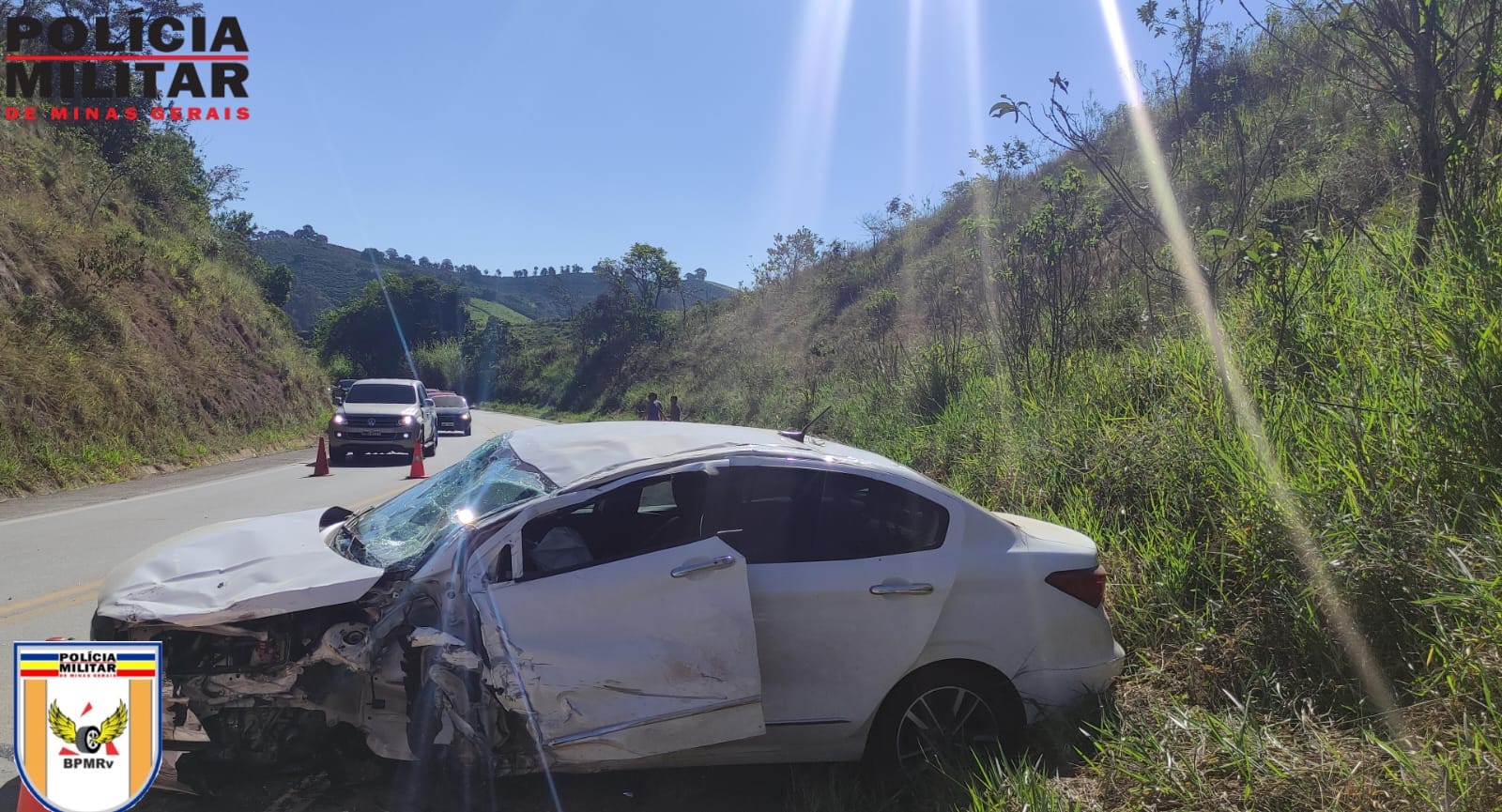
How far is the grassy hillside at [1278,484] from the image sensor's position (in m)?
3.08

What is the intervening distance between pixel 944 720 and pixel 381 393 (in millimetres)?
18436

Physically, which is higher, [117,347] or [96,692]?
[117,347]

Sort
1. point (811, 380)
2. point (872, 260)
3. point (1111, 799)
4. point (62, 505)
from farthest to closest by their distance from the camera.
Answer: point (872, 260)
point (811, 380)
point (62, 505)
point (1111, 799)

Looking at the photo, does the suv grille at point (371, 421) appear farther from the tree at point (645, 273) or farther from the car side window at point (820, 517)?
the tree at point (645, 273)

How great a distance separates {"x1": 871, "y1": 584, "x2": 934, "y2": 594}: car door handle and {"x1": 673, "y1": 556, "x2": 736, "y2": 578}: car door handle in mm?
658

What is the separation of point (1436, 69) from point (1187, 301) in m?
2.70

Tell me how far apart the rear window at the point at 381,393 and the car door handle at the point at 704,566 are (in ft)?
58.2

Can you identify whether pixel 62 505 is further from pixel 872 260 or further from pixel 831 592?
pixel 872 260

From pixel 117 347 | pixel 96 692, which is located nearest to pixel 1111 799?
pixel 96 692

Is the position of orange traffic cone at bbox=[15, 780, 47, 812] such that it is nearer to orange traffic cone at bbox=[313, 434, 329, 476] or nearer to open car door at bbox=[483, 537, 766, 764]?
open car door at bbox=[483, 537, 766, 764]

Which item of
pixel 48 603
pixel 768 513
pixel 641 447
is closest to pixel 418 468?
pixel 48 603

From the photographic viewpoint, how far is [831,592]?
139 inches

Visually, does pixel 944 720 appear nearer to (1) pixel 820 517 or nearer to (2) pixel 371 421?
(1) pixel 820 517

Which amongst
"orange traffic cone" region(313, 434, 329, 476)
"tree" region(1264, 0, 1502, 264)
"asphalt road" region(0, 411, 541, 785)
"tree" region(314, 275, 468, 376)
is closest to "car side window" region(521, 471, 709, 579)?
"asphalt road" region(0, 411, 541, 785)
